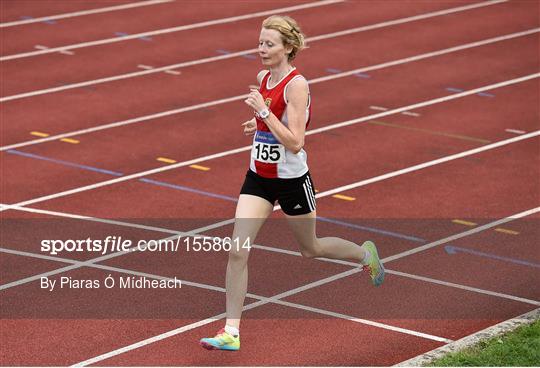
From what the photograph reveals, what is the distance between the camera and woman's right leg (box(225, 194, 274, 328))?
864 cm

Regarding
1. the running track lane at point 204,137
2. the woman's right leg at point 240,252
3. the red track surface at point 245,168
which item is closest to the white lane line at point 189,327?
the red track surface at point 245,168

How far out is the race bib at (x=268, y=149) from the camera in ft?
28.4

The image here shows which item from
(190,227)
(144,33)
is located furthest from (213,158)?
(144,33)

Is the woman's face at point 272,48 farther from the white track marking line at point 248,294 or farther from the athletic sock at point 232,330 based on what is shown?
the white track marking line at point 248,294

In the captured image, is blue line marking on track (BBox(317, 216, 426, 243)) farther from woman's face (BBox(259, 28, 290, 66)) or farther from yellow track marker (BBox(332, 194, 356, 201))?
woman's face (BBox(259, 28, 290, 66))

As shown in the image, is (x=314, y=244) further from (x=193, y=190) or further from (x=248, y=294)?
(x=193, y=190)

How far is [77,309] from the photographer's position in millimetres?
9938

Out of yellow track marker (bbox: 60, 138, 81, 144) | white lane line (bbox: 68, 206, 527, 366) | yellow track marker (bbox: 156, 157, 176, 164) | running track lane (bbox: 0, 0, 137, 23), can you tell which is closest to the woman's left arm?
white lane line (bbox: 68, 206, 527, 366)

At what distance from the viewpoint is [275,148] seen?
866 cm

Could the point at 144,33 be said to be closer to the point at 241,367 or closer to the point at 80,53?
the point at 80,53

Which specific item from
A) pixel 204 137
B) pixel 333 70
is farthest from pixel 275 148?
pixel 333 70

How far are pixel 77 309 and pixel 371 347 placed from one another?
2288mm

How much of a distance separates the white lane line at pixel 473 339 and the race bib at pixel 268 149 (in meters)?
1.58

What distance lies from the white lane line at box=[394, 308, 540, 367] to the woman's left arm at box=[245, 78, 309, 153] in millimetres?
1619
